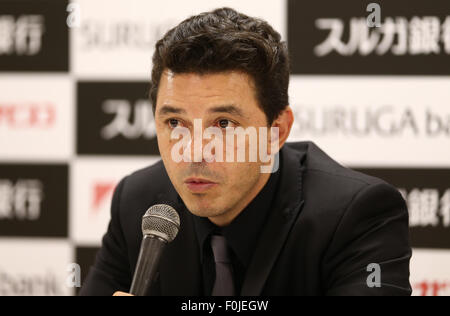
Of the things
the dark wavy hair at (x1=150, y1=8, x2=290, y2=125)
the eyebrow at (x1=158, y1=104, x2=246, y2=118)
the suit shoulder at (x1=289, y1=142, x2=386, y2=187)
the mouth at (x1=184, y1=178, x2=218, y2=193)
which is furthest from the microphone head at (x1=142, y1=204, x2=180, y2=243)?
the suit shoulder at (x1=289, y1=142, x2=386, y2=187)

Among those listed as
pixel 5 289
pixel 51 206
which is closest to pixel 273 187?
pixel 51 206

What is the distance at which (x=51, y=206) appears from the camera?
2.36 m

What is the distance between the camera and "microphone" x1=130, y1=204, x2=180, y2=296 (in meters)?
0.95

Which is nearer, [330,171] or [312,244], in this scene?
[312,244]

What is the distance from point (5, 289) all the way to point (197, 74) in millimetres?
1632

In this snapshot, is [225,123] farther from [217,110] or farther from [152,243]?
[152,243]

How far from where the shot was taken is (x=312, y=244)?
127 centimetres

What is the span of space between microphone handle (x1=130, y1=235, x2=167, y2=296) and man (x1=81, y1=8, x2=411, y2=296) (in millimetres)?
197

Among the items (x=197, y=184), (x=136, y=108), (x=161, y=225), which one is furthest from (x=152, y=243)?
A: (x=136, y=108)

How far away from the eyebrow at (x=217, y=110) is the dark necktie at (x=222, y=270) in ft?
1.07

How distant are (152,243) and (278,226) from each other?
16.4 inches

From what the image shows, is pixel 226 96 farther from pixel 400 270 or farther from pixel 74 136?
pixel 74 136

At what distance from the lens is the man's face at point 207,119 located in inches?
45.3

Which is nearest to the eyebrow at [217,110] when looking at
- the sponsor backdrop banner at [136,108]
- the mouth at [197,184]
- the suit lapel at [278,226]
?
the mouth at [197,184]
